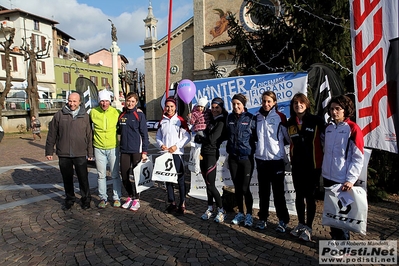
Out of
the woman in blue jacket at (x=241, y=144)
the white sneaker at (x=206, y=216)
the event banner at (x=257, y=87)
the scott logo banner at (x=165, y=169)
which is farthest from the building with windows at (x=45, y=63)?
the woman in blue jacket at (x=241, y=144)

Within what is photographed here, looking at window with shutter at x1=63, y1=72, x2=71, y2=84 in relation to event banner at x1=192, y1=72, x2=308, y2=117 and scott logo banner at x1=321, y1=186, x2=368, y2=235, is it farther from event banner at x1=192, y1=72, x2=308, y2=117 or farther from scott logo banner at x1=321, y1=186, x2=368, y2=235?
scott logo banner at x1=321, y1=186, x2=368, y2=235

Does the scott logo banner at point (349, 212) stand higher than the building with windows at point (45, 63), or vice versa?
the building with windows at point (45, 63)

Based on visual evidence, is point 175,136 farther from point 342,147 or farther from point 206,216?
point 342,147

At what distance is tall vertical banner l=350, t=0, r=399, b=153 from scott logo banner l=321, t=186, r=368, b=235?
884 mm

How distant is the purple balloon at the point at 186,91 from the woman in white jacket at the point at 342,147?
141 inches

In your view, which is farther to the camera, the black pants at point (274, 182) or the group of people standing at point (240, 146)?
the black pants at point (274, 182)

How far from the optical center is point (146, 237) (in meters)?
4.23

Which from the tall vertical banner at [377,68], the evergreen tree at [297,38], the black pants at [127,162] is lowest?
the black pants at [127,162]

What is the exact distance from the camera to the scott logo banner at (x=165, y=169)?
5086 millimetres

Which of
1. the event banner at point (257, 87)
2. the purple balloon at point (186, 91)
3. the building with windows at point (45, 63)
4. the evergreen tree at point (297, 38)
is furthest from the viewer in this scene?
the building with windows at point (45, 63)

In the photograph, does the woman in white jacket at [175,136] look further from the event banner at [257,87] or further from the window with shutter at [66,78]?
the window with shutter at [66,78]

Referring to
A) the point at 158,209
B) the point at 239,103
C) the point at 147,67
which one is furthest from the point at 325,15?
the point at 147,67

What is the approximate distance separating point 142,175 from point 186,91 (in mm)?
2260

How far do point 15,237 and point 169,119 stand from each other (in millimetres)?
3009
